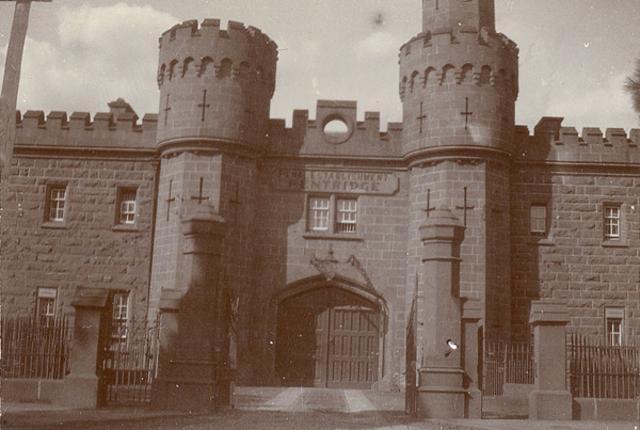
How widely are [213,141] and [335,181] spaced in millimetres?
3819

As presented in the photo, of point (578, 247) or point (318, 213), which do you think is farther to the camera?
point (318, 213)

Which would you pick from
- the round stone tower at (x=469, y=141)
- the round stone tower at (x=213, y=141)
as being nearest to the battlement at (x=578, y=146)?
the round stone tower at (x=469, y=141)

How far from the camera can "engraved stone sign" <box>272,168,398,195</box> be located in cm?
2380

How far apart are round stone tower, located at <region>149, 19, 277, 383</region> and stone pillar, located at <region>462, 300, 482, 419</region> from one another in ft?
29.1

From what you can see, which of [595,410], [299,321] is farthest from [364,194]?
[595,410]

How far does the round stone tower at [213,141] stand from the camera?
22.5 metres

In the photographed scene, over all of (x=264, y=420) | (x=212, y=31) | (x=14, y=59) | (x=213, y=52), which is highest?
(x=212, y=31)

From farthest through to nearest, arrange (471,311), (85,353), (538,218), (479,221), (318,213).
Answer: (318,213), (538,218), (479,221), (471,311), (85,353)

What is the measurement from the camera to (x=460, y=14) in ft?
79.6

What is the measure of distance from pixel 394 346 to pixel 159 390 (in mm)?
10275

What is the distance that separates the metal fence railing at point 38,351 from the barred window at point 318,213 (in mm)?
9819

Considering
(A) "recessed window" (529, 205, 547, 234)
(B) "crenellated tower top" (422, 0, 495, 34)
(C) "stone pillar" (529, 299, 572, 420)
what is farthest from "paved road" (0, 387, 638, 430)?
(B) "crenellated tower top" (422, 0, 495, 34)

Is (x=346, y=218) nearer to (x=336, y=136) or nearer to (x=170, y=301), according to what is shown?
(x=336, y=136)

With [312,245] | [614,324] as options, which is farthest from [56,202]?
[614,324]
